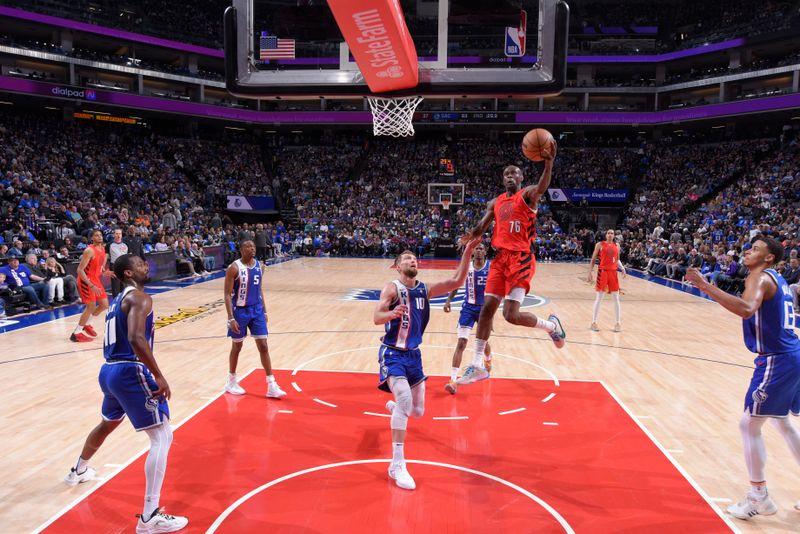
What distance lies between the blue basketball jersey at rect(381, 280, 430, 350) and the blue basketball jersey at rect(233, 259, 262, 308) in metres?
2.38

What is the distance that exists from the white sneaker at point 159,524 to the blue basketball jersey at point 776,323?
4143 mm

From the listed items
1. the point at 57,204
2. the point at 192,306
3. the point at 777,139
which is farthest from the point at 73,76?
the point at 777,139

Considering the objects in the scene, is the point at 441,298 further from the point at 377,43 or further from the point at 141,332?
the point at 141,332

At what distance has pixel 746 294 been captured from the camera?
3.97 meters

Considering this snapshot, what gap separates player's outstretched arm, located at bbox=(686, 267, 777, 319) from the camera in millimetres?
3668

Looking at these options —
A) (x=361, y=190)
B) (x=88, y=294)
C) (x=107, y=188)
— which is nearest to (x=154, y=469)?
(x=88, y=294)

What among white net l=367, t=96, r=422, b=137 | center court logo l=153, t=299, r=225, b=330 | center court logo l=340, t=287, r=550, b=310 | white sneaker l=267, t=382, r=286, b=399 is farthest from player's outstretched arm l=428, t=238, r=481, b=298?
center court logo l=340, t=287, r=550, b=310

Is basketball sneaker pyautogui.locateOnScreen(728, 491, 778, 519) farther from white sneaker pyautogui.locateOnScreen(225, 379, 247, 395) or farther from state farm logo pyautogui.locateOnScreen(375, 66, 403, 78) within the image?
state farm logo pyautogui.locateOnScreen(375, 66, 403, 78)

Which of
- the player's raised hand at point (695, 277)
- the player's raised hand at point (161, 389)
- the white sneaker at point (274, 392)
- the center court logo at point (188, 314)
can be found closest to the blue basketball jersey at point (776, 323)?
the player's raised hand at point (695, 277)

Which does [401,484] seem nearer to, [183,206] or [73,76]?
[183,206]

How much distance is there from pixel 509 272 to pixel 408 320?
4.09 feet

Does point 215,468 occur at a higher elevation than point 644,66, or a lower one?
lower

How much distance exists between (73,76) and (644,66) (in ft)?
112

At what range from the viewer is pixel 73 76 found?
31.2 m
